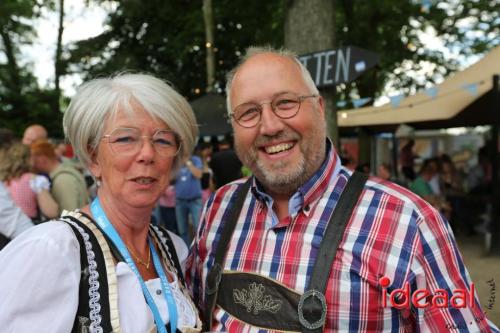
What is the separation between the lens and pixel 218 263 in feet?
5.73

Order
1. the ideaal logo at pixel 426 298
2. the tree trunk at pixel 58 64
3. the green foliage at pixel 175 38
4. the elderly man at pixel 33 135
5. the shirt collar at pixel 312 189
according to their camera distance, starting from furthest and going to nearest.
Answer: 1. the tree trunk at pixel 58 64
2. the green foliage at pixel 175 38
3. the elderly man at pixel 33 135
4. the shirt collar at pixel 312 189
5. the ideaal logo at pixel 426 298

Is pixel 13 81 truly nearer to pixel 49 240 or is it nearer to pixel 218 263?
pixel 218 263

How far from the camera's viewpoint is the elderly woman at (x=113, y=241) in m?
1.25

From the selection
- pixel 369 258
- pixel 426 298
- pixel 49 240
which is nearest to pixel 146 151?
pixel 49 240

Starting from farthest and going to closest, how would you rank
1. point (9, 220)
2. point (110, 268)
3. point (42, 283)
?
1. point (9, 220)
2. point (110, 268)
3. point (42, 283)

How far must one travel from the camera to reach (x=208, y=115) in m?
6.31

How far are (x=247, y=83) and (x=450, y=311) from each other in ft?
3.26

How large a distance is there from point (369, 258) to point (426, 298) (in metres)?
0.20

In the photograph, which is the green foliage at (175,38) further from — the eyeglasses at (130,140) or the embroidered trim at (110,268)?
the embroidered trim at (110,268)

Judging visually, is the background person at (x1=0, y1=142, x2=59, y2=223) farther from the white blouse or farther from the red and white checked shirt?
the white blouse

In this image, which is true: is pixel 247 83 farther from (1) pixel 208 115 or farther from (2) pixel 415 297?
(1) pixel 208 115

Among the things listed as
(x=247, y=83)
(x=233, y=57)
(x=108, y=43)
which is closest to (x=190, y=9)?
(x=233, y=57)

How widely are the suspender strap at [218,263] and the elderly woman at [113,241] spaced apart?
0.36 feet

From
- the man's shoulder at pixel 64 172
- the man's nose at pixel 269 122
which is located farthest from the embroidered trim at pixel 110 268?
the man's shoulder at pixel 64 172
